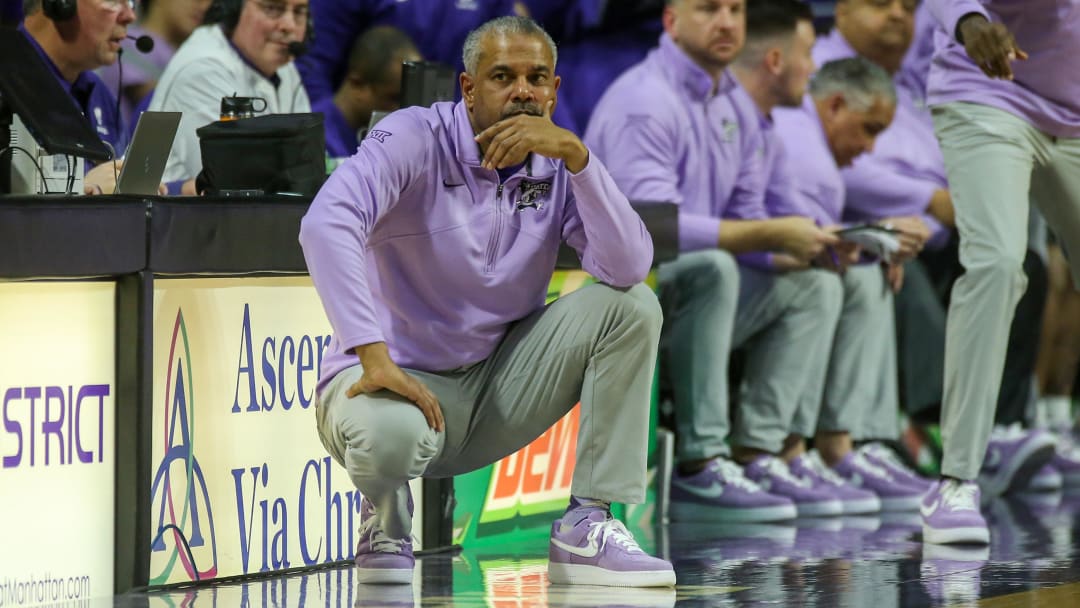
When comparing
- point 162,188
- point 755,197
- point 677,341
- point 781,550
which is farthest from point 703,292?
point 162,188

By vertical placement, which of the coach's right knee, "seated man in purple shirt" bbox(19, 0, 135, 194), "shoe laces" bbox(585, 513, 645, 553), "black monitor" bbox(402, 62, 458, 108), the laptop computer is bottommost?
"shoe laces" bbox(585, 513, 645, 553)

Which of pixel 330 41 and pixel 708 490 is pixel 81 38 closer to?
pixel 330 41

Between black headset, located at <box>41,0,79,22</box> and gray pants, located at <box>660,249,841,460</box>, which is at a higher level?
black headset, located at <box>41,0,79,22</box>

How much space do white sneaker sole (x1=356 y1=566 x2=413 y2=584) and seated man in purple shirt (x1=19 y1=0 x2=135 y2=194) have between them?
1607 mm

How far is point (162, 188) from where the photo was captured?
4020 millimetres

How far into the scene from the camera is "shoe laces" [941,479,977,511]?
4180 mm

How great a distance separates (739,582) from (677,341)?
1.87m

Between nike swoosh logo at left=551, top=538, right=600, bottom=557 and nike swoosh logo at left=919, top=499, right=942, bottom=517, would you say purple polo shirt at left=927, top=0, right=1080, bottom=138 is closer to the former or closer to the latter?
nike swoosh logo at left=919, top=499, right=942, bottom=517

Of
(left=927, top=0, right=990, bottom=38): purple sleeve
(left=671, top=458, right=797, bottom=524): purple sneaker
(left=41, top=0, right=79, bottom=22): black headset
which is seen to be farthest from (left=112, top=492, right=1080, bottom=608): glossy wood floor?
(left=41, top=0, right=79, bottom=22): black headset

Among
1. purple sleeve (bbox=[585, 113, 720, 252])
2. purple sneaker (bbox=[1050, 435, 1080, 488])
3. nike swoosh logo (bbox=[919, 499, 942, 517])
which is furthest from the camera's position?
purple sneaker (bbox=[1050, 435, 1080, 488])

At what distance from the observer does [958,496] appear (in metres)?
4.20

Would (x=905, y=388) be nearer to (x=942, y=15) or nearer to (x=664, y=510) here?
(x=664, y=510)

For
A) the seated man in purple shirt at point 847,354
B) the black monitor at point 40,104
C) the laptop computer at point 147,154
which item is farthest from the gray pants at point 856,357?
the black monitor at point 40,104

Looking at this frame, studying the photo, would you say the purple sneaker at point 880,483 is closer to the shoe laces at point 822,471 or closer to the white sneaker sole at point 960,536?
the shoe laces at point 822,471
